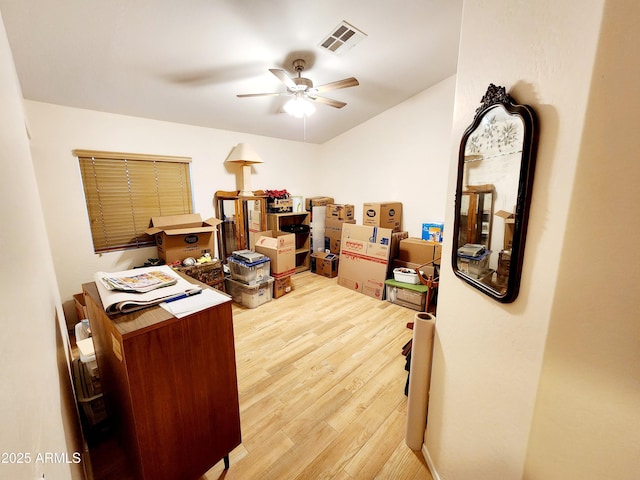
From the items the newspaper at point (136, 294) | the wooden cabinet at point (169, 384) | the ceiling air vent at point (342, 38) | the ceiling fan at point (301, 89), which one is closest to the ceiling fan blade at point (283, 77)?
the ceiling fan at point (301, 89)

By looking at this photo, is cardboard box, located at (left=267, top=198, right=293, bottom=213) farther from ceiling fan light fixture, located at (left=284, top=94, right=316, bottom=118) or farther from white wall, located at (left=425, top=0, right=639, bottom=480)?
white wall, located at (left=425, top=0, right=639, bottom=480)

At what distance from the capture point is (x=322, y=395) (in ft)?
5.82

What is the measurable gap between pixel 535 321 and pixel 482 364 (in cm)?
32

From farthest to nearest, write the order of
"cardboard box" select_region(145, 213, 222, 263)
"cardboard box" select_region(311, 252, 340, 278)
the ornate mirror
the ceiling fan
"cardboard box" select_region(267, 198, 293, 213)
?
"cardboard box" select_region(311, 252, 340, 278) < "cardboard box" select_region(267, 198, 293, 213) < "cardboard box" select_region(145, 213, 222, 263) < the ceiling fan < the ornate mirror

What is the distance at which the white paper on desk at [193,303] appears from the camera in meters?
1.01

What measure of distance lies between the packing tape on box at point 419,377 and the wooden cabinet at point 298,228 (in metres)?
2.89

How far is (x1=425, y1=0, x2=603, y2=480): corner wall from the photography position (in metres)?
0.64

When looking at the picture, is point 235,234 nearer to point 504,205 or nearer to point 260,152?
point 260,152

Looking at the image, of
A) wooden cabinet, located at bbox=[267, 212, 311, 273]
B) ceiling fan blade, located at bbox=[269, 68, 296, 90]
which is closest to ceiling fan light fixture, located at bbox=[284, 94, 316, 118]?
ceiling fan blade, located at bbox=[269, 68, 296, 90]

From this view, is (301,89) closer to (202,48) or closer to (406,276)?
(202,48)

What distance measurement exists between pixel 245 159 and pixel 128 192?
141cm

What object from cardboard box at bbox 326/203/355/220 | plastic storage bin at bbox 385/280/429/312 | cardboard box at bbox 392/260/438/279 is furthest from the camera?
cardboard box at bbox 326/203/355/220

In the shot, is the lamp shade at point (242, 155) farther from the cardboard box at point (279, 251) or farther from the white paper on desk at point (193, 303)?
the white paper on desk at point (193, 303)

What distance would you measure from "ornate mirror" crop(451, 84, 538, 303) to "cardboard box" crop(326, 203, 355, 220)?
3.17m
